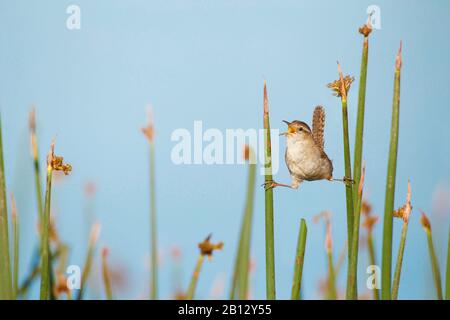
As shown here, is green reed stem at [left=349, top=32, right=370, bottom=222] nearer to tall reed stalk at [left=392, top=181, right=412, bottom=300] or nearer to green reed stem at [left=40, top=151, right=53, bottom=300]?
tall reed stalk at [left=392, top=181, right=412, bottom=300]

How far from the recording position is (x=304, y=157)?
2.59 meters

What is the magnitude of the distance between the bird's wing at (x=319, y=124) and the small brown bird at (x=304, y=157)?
0.04 metres

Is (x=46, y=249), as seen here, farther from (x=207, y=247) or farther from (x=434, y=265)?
(x=434, y=265)

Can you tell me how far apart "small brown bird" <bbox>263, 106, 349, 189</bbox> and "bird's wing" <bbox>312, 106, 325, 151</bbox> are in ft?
0.12

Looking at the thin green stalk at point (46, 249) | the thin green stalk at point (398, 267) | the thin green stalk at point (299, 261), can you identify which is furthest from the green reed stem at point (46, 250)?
the thin green stalk at point (398, 267)

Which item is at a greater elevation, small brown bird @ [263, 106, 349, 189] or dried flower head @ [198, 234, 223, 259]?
small brown bird @ [263, 106, 349, 189]

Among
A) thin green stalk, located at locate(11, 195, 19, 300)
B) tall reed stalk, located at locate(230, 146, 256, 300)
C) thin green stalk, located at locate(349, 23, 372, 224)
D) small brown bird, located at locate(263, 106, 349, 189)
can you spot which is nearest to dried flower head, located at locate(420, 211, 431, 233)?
thin green stalk, located at locate(349, 23, 372, 224)

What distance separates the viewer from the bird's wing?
8.87 feet

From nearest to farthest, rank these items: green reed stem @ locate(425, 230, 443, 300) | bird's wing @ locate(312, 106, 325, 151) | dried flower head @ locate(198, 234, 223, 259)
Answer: dried flower head @ locate(198, 234, 223, 259) < green reed stem @ locate(425, 230, 443, 300) < bird's wing @ locate(312, 106, 325, 151)

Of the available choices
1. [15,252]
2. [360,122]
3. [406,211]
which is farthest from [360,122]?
[15,252]

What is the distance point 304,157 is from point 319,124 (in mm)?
222
